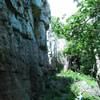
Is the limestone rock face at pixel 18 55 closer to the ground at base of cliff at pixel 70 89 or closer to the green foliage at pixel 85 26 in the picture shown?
the ground at base of cliff at pixel 70 89

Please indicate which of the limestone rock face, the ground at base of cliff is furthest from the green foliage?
the ground at base of cliff

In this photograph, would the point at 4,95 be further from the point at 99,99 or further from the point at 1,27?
the point at 99,99

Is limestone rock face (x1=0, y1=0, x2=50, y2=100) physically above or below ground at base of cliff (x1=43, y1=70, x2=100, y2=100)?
above

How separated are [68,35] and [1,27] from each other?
3053mm

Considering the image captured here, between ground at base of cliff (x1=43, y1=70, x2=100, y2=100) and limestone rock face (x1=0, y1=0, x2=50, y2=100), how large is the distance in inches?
40.6

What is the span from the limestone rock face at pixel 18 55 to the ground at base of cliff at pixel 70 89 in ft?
3.38

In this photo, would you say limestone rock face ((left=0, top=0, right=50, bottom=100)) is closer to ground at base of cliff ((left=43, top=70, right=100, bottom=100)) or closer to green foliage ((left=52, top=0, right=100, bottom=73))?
ground at base of cliff ((left=43, top=70, right=100, bottom=100))

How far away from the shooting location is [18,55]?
1300cm

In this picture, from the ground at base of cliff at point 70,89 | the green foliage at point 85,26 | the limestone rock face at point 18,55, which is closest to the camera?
the green foliage at point 85,26

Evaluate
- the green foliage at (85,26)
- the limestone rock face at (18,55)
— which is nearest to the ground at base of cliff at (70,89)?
the limestone rock face at (18,55)

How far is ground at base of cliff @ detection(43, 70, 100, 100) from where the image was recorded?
1727cm

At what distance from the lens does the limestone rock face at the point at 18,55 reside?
11656 millimetres

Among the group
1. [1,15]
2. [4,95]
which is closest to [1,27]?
[1,15]

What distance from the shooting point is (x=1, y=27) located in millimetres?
11805
